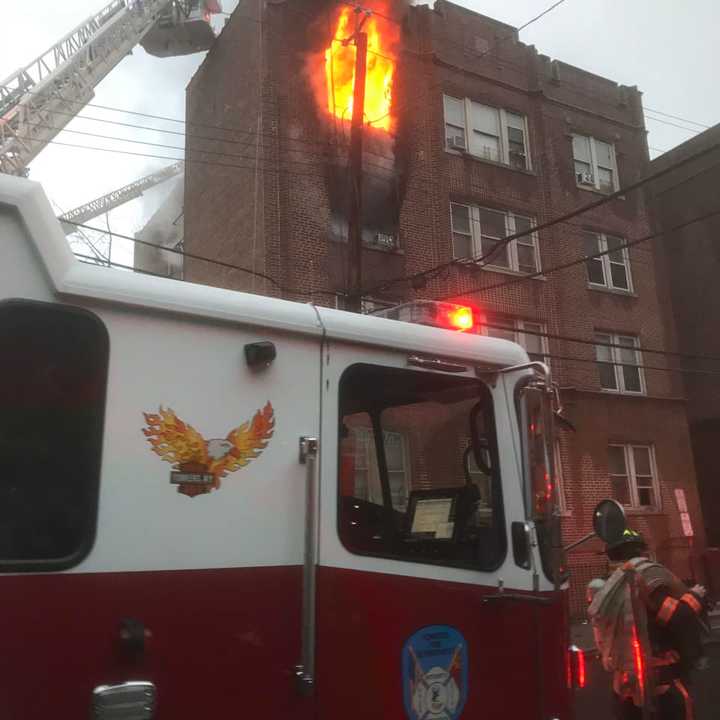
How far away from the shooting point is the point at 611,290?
821 inches

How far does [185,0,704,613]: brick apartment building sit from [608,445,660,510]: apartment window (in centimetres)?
5

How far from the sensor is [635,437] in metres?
19.7

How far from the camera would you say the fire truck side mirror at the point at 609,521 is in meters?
3.74

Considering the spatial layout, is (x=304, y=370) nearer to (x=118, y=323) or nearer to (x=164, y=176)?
(x=118, y=323)

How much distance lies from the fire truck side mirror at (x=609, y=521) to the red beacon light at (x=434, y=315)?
3.62ft

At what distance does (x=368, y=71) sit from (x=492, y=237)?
4.97 m

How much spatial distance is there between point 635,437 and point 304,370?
1842 cm

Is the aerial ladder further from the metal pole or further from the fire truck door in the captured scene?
the fire truck door

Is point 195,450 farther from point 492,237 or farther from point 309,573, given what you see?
point 492,237

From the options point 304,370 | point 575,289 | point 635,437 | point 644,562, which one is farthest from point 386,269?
point 304,370

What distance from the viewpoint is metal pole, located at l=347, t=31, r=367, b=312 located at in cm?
1107

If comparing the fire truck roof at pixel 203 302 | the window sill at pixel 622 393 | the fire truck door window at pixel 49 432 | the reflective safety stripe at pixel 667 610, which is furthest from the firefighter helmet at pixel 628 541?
the window sill at pixel 622 393

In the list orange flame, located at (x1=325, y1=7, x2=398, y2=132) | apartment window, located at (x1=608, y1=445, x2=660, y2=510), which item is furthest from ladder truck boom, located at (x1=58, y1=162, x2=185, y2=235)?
apartment window, located at (x1=608, y1=445, x2=660, y2=510)

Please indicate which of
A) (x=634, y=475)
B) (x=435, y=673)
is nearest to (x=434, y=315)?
(x=435, y=673)
